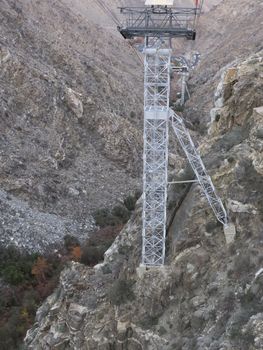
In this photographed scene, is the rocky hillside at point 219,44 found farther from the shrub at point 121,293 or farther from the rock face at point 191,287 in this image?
the shrub at point 121,293

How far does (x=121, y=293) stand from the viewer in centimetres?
1388

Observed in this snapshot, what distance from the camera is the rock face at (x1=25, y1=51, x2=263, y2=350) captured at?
11250mm

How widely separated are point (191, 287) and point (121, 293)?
217 centimetres

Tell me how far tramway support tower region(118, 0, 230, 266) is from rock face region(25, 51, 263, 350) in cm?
71

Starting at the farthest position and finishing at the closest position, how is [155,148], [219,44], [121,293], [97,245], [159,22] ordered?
[219,44] < [97,245] < [121,293] < [155,148] < [159,22]

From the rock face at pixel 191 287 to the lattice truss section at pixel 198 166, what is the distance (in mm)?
Answer: 267

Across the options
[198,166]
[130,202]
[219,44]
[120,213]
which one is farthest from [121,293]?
[219,44]

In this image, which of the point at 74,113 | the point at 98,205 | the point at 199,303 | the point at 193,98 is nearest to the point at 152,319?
the point at 199,303

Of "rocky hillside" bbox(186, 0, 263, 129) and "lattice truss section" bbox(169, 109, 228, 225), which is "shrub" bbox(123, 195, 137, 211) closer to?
"rocky hillside" bbox(186, 0, 263, 129)

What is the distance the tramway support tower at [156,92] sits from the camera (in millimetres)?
11984

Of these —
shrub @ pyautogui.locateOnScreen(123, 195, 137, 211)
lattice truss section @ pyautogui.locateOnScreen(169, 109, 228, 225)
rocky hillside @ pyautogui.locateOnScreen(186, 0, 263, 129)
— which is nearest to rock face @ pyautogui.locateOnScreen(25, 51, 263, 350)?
lattice truss section @ pyautogui.locateOnScreen(169, 109, 228, 225)

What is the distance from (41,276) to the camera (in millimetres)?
28500

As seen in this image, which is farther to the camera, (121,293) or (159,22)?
(121,293)

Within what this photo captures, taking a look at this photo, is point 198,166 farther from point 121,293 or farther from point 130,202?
point 130,202
